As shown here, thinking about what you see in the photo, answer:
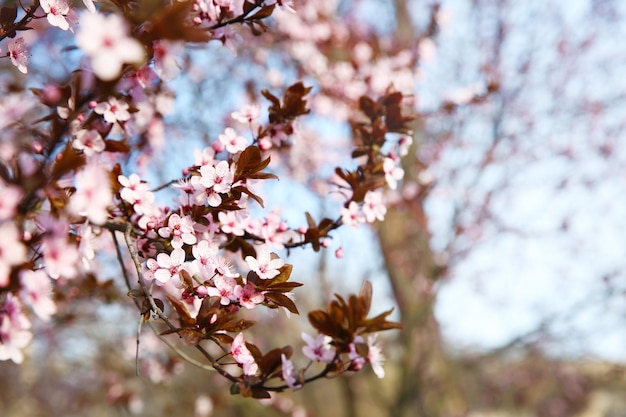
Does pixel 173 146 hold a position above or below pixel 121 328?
above

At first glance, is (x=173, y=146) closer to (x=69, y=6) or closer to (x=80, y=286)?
(x=80, y=286)

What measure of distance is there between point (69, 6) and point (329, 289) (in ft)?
17.2

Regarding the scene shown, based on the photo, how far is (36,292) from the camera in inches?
38.4

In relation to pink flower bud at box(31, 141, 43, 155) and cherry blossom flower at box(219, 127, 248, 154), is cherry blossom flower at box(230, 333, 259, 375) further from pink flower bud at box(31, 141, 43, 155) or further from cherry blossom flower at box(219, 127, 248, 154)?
pink flower bud at box(31, 141, 43, 155)

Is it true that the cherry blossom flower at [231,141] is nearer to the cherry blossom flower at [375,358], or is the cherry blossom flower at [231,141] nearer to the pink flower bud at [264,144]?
the pink flower bud at [264,144]

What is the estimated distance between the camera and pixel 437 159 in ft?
20.3

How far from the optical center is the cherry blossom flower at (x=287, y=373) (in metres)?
1.52

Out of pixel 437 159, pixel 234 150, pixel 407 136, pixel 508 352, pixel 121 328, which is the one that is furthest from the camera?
pixel 121 328

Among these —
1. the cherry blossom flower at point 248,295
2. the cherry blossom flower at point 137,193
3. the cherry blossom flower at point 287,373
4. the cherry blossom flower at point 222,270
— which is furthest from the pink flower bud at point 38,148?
the cherry blossom flower at point 287,373

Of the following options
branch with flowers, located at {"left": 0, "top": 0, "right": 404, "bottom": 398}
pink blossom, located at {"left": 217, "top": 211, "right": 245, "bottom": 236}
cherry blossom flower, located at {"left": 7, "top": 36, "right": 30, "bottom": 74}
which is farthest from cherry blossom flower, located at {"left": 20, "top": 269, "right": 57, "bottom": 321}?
cherry blossom flower, located at {"left": 7, "top": 36, "right": 30, "bottom": 74}

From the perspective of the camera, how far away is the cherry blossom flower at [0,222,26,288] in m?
0.87

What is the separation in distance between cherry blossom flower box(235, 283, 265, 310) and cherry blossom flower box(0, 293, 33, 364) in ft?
1.72

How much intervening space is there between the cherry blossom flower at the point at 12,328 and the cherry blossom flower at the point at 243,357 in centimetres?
57

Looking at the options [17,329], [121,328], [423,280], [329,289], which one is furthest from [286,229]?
→ [121,328]
